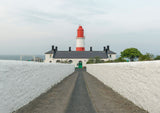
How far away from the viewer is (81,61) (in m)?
85.2

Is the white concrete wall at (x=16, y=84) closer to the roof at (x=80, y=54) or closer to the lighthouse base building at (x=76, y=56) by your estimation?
the lighthouse base building at (x=76, y=56)

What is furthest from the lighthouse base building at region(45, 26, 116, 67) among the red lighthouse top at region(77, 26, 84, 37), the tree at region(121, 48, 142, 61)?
the tree at region(121, 48, 142, 61)

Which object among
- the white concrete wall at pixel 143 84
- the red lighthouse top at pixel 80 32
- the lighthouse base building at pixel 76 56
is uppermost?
the red lighthouse top at pixel 80 32

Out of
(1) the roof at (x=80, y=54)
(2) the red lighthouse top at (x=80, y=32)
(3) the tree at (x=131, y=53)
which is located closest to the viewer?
(3) the tree at (x=131, y=53)

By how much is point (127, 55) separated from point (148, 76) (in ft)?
264

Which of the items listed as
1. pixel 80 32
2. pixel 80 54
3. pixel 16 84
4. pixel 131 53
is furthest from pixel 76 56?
pixel 16 84

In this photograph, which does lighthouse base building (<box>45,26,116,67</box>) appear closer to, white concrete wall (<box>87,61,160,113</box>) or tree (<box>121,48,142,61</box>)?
tree (<box>121,48,142,61</box>)

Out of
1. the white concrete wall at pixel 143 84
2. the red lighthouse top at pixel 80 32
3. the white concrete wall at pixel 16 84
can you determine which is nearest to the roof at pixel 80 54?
the red lighthouse top at pixel 80 32

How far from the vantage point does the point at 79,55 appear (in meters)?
86.2

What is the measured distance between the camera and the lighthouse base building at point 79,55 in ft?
279

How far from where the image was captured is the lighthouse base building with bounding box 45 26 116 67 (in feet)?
279

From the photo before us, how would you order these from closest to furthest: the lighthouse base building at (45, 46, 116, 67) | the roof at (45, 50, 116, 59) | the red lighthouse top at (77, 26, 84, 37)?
the red lighthouse top at (77, 26, 84, 37)
the lighthouse base building at (45, 46, 116, 67)
the roof at (45, 50, 116, 59)

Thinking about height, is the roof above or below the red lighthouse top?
below

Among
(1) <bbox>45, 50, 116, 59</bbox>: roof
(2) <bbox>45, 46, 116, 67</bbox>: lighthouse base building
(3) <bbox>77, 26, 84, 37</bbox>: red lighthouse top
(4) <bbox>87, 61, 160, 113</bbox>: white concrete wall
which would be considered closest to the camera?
(4) <bbox>87, 61, 160, 113</bbox>: white concrete wall
